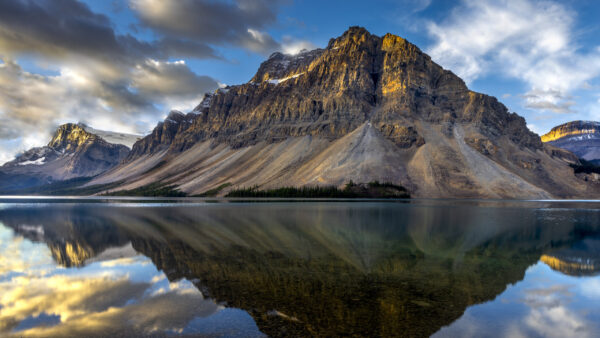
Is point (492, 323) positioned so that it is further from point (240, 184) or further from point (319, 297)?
point (240, 184)

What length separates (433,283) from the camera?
18328mm

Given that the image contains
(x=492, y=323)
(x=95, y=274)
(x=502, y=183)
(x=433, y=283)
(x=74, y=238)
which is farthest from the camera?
(x=502, y=183)

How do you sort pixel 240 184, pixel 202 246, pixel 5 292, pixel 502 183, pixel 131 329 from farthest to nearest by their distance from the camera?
pixel 240 184, pixel 502 183, pixel 202 246, pixel 5 292, pixel 131 329

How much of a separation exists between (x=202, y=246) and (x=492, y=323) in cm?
2144

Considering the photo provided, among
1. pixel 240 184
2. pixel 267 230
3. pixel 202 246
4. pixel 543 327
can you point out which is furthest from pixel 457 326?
pixel 240 184

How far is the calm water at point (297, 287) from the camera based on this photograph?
12664 millimetres

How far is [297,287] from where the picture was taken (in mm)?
16922

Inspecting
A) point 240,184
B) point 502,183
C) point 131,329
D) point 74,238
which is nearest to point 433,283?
point 131,329

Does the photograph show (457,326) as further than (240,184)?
No

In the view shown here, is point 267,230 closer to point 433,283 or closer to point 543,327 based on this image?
point 433,283

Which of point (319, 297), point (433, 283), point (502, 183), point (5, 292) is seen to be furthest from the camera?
point (502, 183)

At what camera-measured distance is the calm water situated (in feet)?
41.5

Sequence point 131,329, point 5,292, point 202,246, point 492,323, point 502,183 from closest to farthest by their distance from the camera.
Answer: point 131,329
point 492,323
point 5,292
point 202,246
point 502,183

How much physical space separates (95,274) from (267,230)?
19702 millimetres
